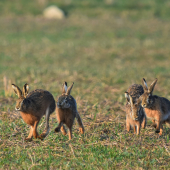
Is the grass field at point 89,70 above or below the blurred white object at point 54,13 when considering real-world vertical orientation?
below

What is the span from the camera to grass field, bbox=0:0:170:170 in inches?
230

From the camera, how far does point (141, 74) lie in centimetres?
1486

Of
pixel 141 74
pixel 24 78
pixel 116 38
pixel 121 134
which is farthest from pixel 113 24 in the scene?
pixel 121 134

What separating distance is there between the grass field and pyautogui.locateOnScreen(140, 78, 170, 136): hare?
29 cm

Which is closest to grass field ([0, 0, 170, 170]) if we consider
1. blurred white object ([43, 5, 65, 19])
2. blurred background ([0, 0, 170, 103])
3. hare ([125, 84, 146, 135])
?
Answer: blurred background ([0, 0, 170, 103])

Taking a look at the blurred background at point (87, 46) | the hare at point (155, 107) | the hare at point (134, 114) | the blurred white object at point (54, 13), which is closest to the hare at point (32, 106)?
the hare at point (134, 114)

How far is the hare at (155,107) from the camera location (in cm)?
679

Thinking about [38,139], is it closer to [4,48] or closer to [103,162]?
[103,162]

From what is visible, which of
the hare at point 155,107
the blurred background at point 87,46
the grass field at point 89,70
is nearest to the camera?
the grass field at point 89,70

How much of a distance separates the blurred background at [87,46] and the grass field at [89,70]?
1.6 inches

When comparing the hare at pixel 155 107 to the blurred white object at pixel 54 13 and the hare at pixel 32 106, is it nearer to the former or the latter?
the hare at pixel 32 106

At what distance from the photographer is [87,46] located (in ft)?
69.7

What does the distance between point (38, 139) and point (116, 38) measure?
59.3ft

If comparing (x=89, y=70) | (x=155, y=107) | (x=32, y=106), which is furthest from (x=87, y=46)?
(x=32, y=106)
